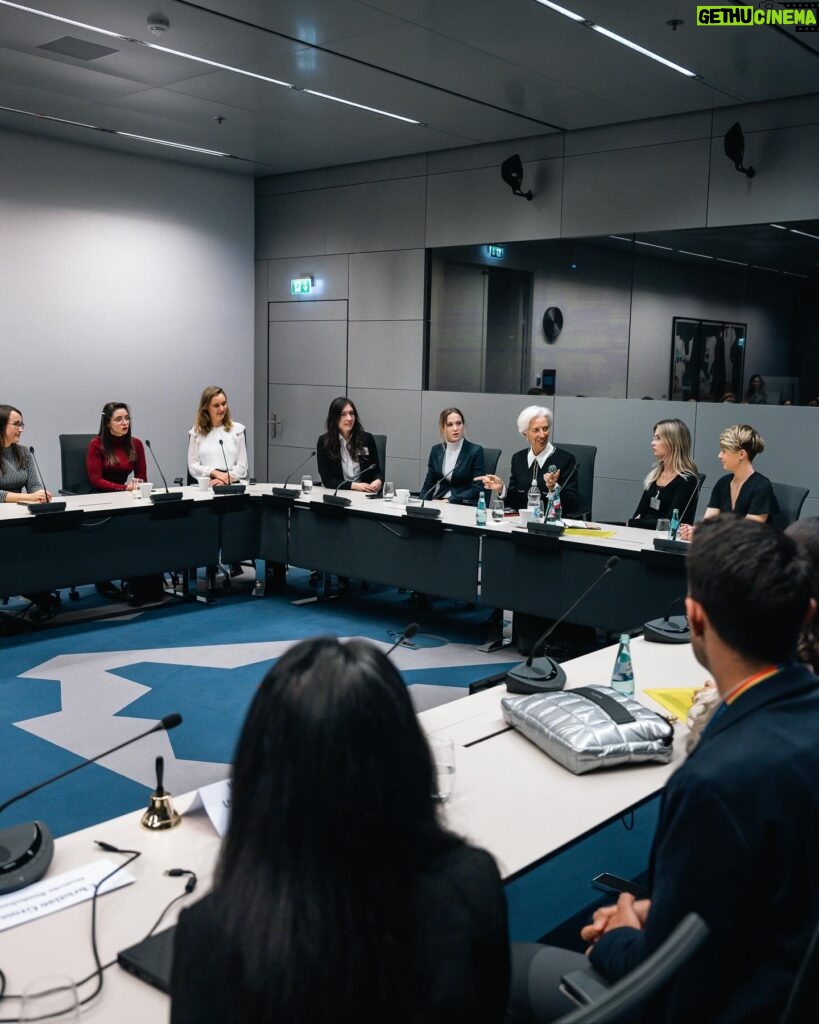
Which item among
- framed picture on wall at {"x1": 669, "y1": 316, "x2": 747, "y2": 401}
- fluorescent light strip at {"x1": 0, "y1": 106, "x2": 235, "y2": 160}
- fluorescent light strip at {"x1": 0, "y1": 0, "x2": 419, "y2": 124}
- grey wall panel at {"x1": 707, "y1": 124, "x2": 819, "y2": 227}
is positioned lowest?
framed picture on wall at {"x1": 669, "y1": 316, "x2": 747, "y2": 401}

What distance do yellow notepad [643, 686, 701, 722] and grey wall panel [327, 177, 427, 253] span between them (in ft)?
19.9

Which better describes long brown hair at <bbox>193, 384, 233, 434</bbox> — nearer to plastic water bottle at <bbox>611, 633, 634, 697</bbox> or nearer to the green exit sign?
the green exit sign

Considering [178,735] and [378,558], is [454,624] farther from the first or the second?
[178,735]

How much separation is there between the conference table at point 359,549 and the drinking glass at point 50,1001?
3.42 metres

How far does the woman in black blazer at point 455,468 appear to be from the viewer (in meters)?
6.13

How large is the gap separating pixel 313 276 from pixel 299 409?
124 cm

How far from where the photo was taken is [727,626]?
138 centimetres

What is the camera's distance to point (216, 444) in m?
6.59

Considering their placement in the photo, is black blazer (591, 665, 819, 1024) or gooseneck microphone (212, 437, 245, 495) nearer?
black blazer (591, 665, 819, 1024)

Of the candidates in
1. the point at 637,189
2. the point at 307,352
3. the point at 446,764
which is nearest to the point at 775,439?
the point at 637,189

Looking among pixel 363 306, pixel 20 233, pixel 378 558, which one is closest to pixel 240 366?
pixel 363 306

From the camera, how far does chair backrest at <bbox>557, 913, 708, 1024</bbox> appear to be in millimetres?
842

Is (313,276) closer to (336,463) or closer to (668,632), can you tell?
(336,463)

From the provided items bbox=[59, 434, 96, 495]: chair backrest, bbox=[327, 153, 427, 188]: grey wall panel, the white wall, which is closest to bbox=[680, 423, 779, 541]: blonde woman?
bbox=[59, 434, 96, 495]: chair backrest
